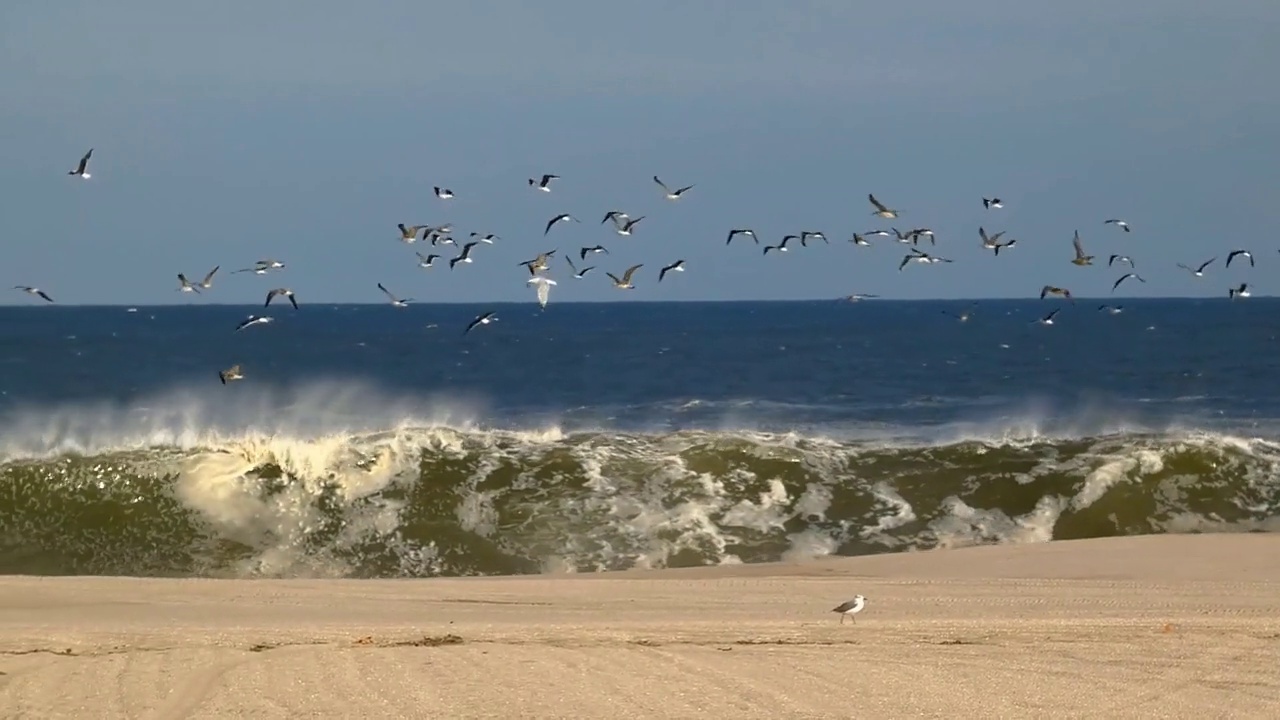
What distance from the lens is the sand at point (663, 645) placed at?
948 cm

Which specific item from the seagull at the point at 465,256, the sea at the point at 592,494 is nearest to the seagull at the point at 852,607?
the sea at the point at 592,494

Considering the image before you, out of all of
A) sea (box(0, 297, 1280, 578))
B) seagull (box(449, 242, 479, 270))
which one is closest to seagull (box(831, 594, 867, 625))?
sea (box(0, 297, 1280, 578))

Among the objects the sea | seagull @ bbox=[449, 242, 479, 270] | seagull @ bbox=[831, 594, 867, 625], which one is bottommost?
the sea

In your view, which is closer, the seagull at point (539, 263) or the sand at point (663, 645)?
the sand at point (663, 645)

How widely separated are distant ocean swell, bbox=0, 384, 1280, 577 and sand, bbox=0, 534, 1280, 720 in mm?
3597

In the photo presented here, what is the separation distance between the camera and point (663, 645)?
37.7 feet

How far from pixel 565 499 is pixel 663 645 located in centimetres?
1086

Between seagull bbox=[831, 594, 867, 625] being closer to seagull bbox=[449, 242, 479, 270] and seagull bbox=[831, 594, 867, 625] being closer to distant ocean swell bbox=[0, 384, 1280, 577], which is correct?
distant ocean swell bbox=[0, 384, 1280, 577]

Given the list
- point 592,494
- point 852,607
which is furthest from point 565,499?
point 852,607

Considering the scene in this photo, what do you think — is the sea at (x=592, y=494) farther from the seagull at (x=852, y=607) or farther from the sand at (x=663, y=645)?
the seagull at (x=852, y=607)

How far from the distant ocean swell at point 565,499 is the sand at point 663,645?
11.8 feet

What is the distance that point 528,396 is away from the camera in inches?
2003

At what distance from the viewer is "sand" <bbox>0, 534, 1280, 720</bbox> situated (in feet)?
31.1

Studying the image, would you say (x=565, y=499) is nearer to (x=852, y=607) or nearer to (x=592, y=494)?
(x=592, y=494)
